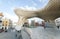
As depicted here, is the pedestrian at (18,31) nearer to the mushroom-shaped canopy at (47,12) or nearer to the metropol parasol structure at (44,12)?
the metropol parasol structure at (44,12)

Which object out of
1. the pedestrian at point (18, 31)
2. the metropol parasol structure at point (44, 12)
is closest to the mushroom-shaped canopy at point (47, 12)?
the metropol parasol structure at point (44, 12)

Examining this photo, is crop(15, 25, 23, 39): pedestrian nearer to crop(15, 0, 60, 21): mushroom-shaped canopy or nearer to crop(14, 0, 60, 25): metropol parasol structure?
crop(14, 0, 60, 25): metropol parasol structure

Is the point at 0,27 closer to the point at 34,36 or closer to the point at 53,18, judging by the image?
the point at 34,36

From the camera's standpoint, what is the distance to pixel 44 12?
1525mm

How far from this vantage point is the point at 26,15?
1517 millimetres

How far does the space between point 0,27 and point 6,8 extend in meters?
0.27

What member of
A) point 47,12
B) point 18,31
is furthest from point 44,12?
point 18,31

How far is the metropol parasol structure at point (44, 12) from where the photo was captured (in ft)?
4.94

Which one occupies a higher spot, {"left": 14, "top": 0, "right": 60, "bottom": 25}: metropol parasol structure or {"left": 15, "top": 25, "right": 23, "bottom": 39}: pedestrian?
{"left": 14, "top": 0, "right": 60, "bottom": 25}: metropol parasol structure

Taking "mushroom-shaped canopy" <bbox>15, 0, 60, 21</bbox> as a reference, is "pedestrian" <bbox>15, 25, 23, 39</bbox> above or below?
below

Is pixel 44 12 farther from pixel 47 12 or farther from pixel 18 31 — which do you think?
pixel 18 31

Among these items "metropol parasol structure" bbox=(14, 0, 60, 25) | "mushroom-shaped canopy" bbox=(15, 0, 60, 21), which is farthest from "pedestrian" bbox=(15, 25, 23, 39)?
"mushroom-shaped canopy" bbox=(15, 0, 60, 21)

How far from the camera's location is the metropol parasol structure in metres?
1.51

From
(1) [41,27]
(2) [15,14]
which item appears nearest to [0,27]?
(2) [15,14]
